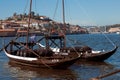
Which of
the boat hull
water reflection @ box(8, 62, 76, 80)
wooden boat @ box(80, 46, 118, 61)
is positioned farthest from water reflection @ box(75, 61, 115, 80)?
the boat hull

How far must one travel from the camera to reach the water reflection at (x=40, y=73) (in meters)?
28.3

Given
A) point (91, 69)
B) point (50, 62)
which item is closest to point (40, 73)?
point (50, 62)

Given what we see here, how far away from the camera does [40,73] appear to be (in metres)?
30.3

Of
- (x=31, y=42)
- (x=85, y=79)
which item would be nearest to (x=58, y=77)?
(x=85, y=79)

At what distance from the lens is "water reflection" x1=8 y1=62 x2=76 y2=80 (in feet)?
92.8

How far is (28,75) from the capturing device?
2939 centimetres

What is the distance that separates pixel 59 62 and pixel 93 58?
8.88 m

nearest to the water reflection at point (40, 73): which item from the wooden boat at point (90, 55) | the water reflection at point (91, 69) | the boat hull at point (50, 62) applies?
the boat hull at point (50, 62)

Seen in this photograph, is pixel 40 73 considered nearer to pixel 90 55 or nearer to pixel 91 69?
pixel 91 69

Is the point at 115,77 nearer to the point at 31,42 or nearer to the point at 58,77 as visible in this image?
the point at 58,77

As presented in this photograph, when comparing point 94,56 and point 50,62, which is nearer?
point 50,62

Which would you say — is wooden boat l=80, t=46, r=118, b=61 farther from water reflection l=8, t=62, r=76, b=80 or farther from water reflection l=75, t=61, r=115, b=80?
water reflection l=8, t=62, r=76, b=80

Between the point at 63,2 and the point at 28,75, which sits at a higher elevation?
the point at 63,2

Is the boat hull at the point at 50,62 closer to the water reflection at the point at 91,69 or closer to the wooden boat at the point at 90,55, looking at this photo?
the water reflection at the point at 91,69
